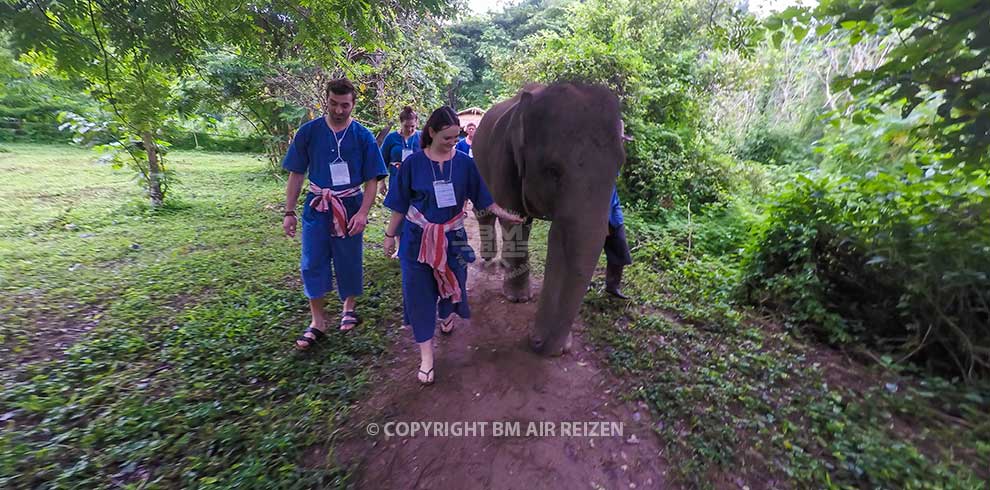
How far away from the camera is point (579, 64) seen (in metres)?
8.73

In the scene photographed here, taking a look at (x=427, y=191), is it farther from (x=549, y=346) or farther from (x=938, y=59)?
(x=938, y=59)

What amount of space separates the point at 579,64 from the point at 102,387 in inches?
339

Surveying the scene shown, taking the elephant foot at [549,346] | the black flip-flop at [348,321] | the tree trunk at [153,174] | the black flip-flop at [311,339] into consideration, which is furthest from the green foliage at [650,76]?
the tree trunk at [153,174]

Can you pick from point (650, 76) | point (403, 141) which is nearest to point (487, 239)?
point (403, 141)

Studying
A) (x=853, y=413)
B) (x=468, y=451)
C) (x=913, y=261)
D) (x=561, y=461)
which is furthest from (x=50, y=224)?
(x=913, y=261)

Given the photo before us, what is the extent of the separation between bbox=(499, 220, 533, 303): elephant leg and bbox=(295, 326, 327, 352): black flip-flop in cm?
189

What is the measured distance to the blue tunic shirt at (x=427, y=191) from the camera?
291cm

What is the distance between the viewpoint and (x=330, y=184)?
11.1 ft

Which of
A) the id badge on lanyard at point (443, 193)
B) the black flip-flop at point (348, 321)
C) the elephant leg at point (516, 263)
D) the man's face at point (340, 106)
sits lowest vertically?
the black flip-flop at point (348, 321)

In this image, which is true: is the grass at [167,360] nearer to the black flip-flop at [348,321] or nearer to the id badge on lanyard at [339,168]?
the black flip-flop at [348,321]

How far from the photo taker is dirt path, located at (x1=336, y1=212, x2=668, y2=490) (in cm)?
233

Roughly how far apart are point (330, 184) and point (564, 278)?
6.41ft

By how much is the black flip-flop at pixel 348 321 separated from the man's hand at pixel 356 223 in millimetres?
904

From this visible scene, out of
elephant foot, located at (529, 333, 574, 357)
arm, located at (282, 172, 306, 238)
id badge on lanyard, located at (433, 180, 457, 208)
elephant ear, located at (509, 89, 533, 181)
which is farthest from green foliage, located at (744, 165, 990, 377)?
arm, located at (282, 172, 306, 238)
